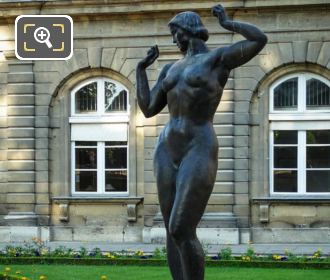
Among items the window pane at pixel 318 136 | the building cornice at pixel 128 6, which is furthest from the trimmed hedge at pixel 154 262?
the building cornice at pixel 128 6

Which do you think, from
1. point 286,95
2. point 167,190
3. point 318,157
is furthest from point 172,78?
point 318,157

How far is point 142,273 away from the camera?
45.7ft

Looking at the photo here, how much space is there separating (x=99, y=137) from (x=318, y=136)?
218 inches

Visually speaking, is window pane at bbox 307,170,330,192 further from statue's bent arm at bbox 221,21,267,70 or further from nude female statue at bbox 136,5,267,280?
statue's bent arm at bbox 221,21,267,70

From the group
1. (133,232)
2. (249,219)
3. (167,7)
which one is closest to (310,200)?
(249,219)

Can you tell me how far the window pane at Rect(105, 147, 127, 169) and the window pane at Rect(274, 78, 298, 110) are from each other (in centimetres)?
408

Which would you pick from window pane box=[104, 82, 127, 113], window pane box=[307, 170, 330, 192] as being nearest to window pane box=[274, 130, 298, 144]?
window pane box=[307, 170, 330, 192]

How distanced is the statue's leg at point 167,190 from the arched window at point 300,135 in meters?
14.2

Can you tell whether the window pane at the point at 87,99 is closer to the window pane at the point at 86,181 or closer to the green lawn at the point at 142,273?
the window pane at the point at 86,181

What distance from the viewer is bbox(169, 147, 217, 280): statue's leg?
775 centimetres

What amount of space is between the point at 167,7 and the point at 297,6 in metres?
3.14

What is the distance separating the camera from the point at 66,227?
899 inches

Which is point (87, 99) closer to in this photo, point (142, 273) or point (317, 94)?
point (317, 94)

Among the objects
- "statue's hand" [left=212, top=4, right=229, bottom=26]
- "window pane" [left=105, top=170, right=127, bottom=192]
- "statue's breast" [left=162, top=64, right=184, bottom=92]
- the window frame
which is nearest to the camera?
"statue's hand" [left=212, top=4, right=229, bottom=26]
